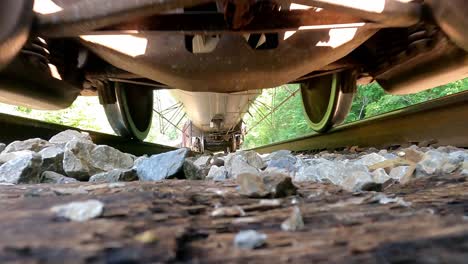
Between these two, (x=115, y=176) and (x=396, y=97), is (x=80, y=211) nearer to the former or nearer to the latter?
(x=115, y=176)

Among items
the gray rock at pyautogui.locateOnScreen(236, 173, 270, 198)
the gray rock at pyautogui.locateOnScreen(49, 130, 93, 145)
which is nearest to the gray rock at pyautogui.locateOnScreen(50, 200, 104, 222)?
the gray rock at pyautogui.locateOnScreen(236, 173, 270, 198)

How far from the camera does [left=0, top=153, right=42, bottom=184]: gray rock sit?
1369 millimetres

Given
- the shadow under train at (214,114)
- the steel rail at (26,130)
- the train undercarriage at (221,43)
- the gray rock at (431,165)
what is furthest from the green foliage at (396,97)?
the gray rock at (431,165)

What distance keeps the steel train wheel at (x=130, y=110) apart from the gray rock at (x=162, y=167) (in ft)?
6.28

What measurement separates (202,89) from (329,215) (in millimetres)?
1692

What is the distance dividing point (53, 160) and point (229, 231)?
4.02 feet

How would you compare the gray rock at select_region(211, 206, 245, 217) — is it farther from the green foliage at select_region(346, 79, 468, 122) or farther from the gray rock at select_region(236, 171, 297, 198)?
the green foliage at select_region(346, 79, 468, 122)

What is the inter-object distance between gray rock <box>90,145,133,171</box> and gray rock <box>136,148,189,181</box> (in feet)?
0.94

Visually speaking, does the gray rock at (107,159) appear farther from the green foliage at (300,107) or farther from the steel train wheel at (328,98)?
the green foliage at (300,107)

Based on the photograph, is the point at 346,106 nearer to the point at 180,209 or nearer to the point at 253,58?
the point at 253,58

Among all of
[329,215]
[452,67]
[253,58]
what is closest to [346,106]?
[452,67]

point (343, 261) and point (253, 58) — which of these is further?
point (253, 58)

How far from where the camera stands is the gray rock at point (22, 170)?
1369 mm

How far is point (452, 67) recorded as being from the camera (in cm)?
212
